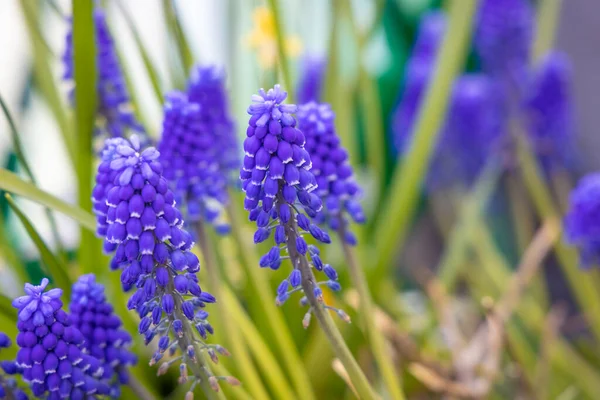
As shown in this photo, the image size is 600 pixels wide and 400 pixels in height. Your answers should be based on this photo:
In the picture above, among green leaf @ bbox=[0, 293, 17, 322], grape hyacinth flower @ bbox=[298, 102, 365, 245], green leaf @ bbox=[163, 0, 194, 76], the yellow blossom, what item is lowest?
grape hyacinth flower @ bbox=[298, 102, 365, 245]

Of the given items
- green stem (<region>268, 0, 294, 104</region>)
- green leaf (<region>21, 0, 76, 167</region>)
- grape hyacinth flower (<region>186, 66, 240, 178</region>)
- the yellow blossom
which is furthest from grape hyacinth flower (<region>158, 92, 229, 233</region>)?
the yellow blossom

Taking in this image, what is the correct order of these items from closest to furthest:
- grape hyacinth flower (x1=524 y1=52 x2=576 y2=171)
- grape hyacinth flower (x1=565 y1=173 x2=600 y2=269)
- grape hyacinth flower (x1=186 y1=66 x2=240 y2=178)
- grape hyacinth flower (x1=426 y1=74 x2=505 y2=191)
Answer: grape hyacinth flower (x1=186 y1=66 x2=240 y2=178), grape hyacinth flower (x1=565 y1=173 x2=600 y2=269), grape hyacinth flower (x1=524 y1=52 x2=576 y2=171), grape hyacinth flower (x1=426 y1=74 x2=505 y2=191)

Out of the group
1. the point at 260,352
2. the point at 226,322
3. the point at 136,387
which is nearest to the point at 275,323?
the point at 260,352

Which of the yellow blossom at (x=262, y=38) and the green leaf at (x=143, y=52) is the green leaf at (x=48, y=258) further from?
the yellow blossom at (x=262, y=38)

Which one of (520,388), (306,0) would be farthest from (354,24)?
(520,388)

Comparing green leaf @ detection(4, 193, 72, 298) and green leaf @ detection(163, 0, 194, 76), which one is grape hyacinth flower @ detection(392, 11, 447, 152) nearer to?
green leaf @ detection(163, 0, 194, 76)

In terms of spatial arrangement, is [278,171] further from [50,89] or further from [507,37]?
[507,37]

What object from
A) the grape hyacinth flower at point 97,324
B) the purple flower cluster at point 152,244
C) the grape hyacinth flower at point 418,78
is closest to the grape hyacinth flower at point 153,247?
the purple flower cluster at point 152,244
